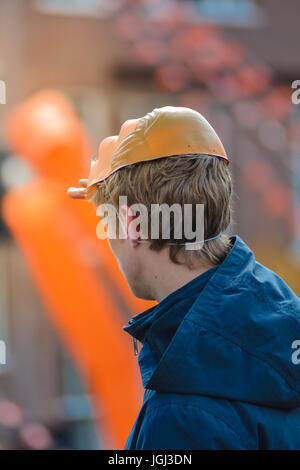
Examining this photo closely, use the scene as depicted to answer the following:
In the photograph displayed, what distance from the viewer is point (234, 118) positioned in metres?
6.94

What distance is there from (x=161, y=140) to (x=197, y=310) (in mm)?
363

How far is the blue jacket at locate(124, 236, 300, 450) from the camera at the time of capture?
94 centimetres

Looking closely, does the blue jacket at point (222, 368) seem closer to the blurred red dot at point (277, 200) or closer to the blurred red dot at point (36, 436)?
the blurred red dot at point (36, 436)

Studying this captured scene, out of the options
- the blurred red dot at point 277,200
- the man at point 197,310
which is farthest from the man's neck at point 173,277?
the blurred red dot at point 277,200

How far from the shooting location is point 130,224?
1.16 metres

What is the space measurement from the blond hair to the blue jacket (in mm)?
90

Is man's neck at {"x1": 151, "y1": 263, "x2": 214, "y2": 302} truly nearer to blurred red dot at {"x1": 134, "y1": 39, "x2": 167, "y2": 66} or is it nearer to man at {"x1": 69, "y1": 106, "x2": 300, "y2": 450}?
man at {"x1": 69, "y1": 106, "x2": 300, "y2": 450}

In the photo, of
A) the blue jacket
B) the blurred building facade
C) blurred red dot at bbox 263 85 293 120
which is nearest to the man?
the blue jacket

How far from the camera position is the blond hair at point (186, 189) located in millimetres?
1106

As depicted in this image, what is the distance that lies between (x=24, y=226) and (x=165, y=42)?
2867 millimetres

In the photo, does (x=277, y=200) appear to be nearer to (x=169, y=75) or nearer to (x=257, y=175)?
(x=257, y=175)

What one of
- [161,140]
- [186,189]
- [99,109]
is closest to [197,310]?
[186,189]

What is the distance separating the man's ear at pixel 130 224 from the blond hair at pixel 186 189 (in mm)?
23
